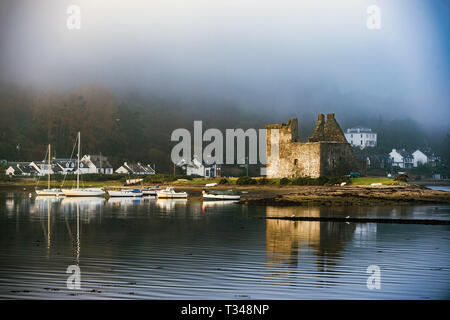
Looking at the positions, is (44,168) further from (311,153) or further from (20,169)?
(311,153)

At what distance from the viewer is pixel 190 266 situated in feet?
42.4

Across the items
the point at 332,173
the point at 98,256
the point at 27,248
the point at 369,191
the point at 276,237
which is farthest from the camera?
the point at 332,173

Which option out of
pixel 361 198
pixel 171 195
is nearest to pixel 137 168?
pixel 171 195

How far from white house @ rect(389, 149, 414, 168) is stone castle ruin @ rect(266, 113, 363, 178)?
39401 mm

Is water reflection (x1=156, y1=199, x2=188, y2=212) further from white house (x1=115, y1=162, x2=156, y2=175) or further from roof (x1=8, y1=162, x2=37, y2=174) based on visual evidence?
white house (x1=115, y1=162, x2=156, y2=175)

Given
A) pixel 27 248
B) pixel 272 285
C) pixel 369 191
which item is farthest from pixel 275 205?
pixel 272 285

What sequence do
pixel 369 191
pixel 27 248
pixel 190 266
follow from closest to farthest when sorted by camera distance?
pixel 190 266 < pixel 27 248 < pixel 369 191

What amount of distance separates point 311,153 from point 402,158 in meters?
45.3

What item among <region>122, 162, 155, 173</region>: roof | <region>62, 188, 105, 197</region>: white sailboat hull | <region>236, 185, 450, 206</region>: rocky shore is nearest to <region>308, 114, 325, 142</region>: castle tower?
<region>236, 185, 450, 206</region>: rocky shore

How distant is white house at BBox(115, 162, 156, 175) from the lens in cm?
8955
